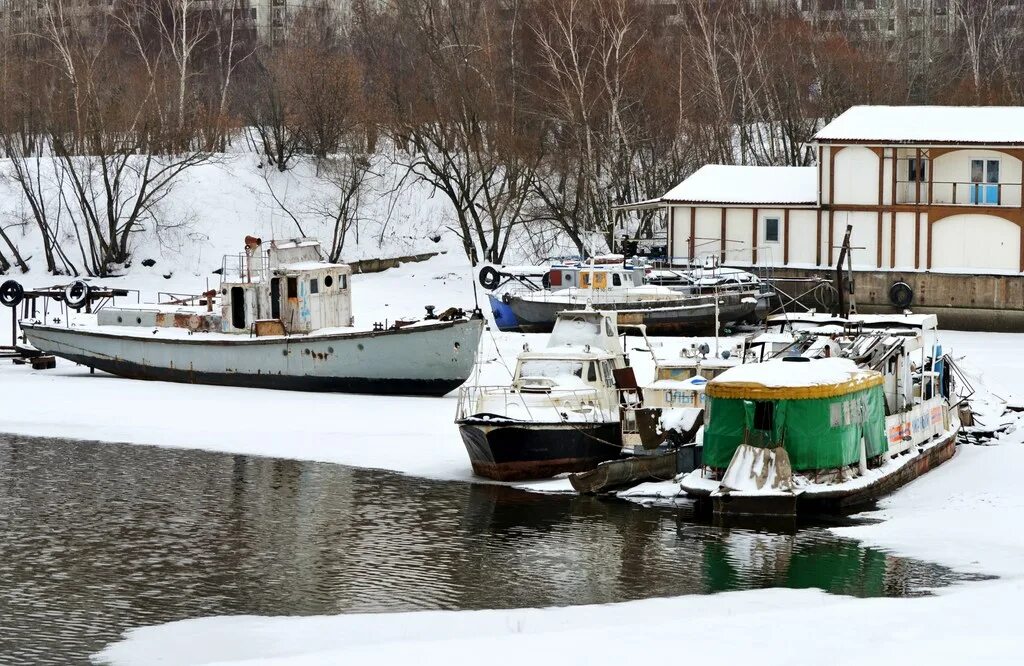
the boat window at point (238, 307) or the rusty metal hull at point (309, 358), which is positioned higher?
the boat window at point (238, 307)

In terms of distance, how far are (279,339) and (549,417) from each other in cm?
1285

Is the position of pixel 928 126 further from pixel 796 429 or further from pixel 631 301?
pixel 796 429

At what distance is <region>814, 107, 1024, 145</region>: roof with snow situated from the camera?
164 ft

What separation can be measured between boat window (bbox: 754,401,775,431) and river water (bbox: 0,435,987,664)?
1710 mm

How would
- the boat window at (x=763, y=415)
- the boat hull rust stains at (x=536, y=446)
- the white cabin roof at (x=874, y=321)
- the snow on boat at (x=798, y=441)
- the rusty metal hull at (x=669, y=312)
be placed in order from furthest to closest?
the rusty metal hull at (x=669, y=312), the white cabin roof at (x=874, y=321), the boat hull rust stains at (x=536, y=446), the boat window at (x=763, y=415), the snow on boat at (x=798, y=441)

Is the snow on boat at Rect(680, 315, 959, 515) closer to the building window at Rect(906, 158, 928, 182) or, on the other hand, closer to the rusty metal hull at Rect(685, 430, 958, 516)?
the rusty metal hull at Rect(685, 430, 958, 516)

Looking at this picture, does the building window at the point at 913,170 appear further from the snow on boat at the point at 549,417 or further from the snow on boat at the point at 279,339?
the snow on boat at the point at 549,417

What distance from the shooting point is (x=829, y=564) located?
21.8 meters

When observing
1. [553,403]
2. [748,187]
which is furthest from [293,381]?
[748,187]

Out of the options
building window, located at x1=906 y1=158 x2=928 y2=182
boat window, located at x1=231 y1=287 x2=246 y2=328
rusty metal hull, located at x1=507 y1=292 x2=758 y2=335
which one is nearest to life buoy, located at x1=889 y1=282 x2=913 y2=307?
building window, located at x1=906 y1=158 x2=928 y2=182

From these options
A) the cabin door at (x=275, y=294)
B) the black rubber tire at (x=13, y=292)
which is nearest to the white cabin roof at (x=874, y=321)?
the cabin door at (x=275, y=294)

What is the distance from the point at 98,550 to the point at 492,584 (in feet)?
19.3

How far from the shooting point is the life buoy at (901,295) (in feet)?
163

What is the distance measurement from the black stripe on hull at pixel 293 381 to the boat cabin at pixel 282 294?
1210 mm
